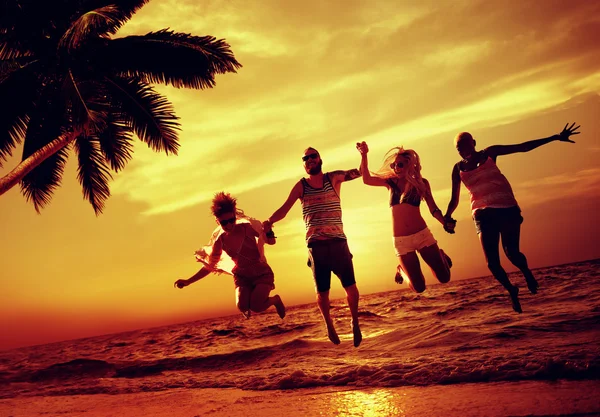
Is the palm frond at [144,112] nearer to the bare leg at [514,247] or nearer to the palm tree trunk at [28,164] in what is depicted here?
the palm tree trunk at [28,164]

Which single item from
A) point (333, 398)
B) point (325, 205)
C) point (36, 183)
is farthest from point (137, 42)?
point (333, 398)

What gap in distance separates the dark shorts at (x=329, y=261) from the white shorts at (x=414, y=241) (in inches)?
35.9

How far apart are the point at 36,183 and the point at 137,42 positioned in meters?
5.64

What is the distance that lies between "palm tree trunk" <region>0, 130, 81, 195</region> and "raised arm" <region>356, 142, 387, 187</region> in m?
8.23

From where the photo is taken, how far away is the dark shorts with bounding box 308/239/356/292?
7.04m

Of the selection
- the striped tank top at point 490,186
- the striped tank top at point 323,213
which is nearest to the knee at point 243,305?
the striped tank top at point 323,213

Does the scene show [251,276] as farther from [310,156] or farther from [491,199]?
[491,199]

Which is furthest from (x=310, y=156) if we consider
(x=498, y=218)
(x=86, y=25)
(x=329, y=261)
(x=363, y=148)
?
(x=86, y=25)

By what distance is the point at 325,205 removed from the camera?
7031mm

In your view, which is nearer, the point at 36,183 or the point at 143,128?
the point at 143,128

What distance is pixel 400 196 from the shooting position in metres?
7.48

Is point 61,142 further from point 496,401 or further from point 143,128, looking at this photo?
point 496,401

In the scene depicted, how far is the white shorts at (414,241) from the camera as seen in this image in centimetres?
744

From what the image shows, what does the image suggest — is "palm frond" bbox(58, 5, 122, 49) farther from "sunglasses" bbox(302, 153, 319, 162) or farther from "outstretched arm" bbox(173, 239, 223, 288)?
"sunglasses" bbox(302, 153, 319, 162)
